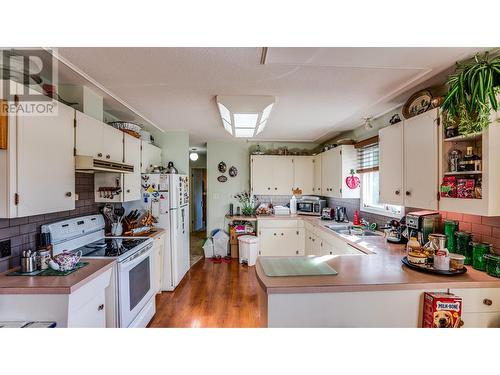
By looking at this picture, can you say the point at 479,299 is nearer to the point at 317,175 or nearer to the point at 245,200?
the point at 317,175

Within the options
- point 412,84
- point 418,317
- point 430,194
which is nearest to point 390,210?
point 430,194

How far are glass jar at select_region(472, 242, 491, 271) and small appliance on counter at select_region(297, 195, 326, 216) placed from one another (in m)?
2.71

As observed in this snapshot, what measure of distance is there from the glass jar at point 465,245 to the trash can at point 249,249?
2839mm

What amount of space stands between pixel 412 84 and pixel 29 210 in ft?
10.1

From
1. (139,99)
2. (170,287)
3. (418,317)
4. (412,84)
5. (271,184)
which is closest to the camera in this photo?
(418,317)

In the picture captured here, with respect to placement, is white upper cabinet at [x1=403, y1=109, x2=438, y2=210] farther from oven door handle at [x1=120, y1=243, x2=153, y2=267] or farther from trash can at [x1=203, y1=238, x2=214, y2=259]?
trash can at [x1=203, y1=238, x2=214, y2=259]

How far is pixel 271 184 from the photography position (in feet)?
14.7

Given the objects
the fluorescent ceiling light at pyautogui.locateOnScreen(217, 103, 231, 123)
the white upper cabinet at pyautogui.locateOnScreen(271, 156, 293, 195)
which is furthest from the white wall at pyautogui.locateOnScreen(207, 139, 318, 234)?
the fluorescent ceiling light at pyautogui.locateOnScreen(217, 103, 231, 123)

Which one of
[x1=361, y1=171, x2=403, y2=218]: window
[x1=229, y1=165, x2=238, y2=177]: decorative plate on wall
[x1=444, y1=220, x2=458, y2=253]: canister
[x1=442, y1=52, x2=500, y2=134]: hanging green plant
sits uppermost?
[x1=442, y1=52, x2=500, y2=134]: hanging green plant

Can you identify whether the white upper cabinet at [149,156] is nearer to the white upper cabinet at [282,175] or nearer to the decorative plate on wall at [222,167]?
the decorative plate on wall at [222,167]

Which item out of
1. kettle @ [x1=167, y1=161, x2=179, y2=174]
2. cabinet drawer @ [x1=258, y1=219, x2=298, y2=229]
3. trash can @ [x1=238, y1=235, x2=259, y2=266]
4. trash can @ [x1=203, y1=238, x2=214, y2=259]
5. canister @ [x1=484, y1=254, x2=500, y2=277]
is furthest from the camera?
trash can @ [x1=203, y1=238, x2=214, y2=259]

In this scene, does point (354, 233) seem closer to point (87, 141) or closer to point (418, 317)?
point (418, 317)

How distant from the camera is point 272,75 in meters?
1.82

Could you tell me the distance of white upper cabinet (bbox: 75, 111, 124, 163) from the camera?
1900mm
